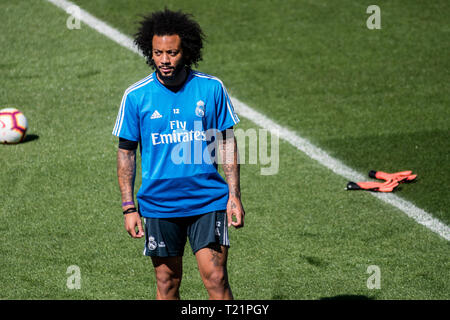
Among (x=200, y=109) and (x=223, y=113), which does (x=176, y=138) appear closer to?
(x=200, y=109)

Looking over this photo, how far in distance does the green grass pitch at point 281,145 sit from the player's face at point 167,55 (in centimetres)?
235

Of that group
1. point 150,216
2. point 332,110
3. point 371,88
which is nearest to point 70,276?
point 150,216

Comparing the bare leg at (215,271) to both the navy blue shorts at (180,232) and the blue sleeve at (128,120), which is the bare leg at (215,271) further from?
the blue sleeve at (128,120)

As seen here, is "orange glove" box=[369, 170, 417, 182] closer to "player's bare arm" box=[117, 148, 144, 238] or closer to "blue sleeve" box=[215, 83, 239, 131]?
"blue sleeve" box=[215, 83, 239, 131]

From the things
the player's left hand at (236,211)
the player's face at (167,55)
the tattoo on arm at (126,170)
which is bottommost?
the player's left hand at (236,211)

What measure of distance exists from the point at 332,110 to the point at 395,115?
951 mm

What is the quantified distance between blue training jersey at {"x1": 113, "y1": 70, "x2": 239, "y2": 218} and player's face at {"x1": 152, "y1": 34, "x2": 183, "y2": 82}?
Answer: 0.10m

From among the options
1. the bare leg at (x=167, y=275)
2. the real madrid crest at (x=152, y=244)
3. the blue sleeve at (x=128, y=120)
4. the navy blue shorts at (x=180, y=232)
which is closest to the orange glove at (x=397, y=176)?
the navy blue shorts at (x=180, y=232)

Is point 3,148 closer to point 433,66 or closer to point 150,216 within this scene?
point 150,216

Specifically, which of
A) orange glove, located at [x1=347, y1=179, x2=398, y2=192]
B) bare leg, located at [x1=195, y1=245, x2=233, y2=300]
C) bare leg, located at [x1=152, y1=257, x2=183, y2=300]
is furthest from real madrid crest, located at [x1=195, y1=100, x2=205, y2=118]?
orange glove, located at [x1=347, y1=179, x2=398, y2=192]

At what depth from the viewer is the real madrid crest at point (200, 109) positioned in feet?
16.8

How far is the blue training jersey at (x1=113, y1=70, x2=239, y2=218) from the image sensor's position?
5.11m

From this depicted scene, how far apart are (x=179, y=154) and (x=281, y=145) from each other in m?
5.14

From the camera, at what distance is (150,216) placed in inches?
207
